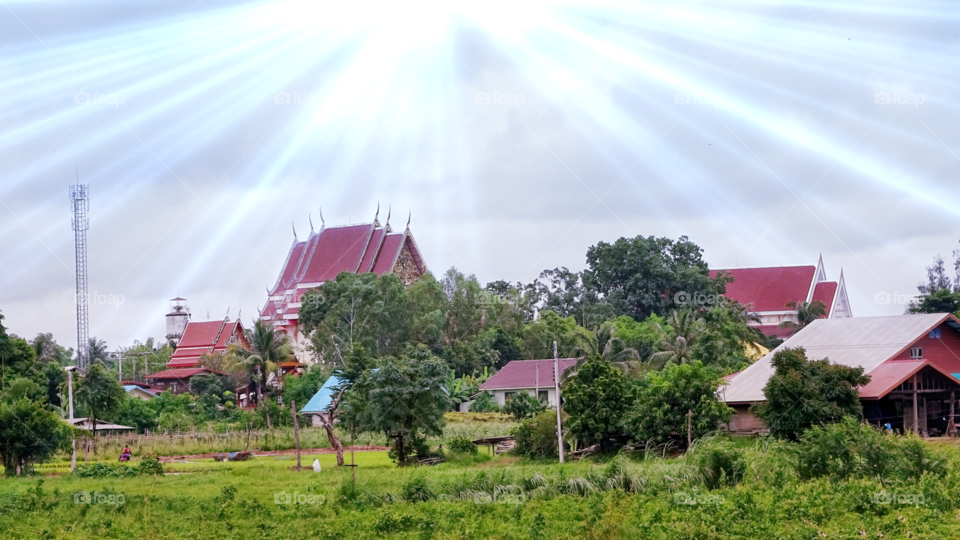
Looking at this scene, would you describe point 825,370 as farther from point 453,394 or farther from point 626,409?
point 453,394

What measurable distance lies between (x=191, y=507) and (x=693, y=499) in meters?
8.14

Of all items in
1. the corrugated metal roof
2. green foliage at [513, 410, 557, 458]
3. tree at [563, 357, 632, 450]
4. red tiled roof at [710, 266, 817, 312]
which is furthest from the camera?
red tiled roof at [710, 266, 817, 312]

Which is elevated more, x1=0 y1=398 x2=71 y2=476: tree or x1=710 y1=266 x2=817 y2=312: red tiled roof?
x1=710 y1=266 x2=817 y2=312: red tiled roof

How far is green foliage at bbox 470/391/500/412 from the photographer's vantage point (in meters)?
41.7

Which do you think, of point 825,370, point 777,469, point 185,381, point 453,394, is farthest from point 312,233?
point 777,469

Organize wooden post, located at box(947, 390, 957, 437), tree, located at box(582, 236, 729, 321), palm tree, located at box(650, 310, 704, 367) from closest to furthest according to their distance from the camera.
Answer: 1. wooden post, located at box(947, 390, 957, 437)
2. palm tree, located at box(650, 310, 704, 367)
3. tree, located at box(582, 236, 729, 321)

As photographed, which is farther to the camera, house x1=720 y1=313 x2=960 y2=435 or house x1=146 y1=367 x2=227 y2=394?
house x1=146 y1=367 x2=227 y2=394

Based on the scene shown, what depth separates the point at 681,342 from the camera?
3603 cm

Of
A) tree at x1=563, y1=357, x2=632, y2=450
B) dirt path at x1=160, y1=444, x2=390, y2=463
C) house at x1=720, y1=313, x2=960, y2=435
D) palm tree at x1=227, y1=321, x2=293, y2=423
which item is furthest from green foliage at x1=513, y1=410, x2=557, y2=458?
palm tree at x1=227, y1=321, x2=293, y2=423

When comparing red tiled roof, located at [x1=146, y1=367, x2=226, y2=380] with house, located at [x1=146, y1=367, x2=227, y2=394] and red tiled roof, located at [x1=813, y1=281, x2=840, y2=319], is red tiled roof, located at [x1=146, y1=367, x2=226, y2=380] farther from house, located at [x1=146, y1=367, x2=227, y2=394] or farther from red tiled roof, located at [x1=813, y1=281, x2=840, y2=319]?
red tiled roof, located at [x1=813, y1=281, x2=840, y2=319]

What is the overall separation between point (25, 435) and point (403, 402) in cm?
893

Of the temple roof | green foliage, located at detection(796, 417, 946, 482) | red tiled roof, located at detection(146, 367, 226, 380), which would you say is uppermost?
the temple roof

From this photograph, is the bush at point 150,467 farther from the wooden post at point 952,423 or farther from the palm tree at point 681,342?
the palm tree at point 681,342

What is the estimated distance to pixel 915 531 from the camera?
11469 millimetres
